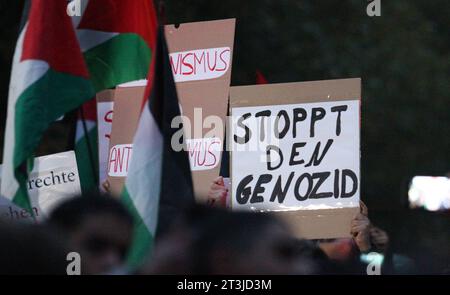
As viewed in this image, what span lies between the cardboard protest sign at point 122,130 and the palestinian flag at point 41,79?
348 mm

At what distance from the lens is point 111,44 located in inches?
202

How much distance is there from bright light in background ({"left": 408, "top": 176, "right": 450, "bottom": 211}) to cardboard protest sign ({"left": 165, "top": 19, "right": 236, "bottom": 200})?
1.05 m

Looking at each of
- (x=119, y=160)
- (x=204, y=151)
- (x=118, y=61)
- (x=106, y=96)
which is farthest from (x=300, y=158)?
(x=106, y=96)

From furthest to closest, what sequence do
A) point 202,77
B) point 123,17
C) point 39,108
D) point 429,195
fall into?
point 202,77
point 123,17
point 39,108
point 429,195

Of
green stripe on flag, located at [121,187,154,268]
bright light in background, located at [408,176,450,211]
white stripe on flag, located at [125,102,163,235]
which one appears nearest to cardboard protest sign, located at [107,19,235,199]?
white stripe on flag, located at [125,102,163,235]

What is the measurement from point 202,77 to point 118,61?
0.41 metres

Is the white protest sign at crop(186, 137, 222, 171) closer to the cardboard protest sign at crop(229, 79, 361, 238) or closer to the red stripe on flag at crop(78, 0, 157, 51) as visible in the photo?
the cardboard protest sign at crop(229, 79, 361, 238)

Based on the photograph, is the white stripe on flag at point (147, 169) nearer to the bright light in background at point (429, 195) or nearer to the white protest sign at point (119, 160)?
the white protest sign at point (119, 160)

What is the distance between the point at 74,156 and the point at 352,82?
51.3 inches

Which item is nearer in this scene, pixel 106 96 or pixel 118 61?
pixel 118 61

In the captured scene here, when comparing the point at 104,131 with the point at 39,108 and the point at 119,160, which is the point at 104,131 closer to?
the point at 119,160

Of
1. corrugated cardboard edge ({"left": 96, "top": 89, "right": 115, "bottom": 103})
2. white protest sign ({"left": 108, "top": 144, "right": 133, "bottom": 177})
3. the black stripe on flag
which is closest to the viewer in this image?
the black stripe on flag

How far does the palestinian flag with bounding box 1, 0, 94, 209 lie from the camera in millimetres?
4598
